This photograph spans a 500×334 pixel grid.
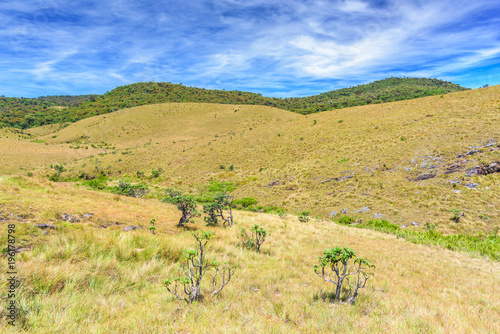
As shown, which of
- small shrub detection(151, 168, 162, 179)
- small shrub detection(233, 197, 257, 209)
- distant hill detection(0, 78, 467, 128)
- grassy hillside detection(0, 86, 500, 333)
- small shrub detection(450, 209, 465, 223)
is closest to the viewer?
grassy hillside detection(0, 86, 500, 333)

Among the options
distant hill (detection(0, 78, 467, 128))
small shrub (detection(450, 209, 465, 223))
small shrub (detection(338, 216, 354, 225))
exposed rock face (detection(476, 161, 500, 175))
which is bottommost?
small shrub (detection(338, 216, 354, 225))

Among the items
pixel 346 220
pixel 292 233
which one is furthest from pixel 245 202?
pixel 292 233

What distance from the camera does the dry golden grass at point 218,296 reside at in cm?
334

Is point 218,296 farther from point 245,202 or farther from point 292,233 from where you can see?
point 245,202

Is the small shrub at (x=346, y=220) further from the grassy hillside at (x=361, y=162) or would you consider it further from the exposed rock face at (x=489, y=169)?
the exposed rock face at (x=489, y=169)

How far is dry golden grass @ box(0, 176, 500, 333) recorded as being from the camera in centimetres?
334

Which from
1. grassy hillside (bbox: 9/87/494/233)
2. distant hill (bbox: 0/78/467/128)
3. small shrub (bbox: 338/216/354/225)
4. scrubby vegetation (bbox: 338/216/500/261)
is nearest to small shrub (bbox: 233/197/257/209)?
grassy hillside (bbox: 9/87/494/233)

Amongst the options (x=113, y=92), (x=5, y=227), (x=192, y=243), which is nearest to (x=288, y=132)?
(x=192, y=243)

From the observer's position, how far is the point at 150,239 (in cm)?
726

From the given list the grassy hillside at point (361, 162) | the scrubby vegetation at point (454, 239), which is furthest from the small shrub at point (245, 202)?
the scrubby vegetation at point (454, 239)

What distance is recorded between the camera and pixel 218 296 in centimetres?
472

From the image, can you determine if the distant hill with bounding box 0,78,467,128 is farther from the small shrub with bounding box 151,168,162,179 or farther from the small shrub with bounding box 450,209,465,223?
the small shrub with bounding box 450,209,465,223

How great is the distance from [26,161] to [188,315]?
53.9 metres

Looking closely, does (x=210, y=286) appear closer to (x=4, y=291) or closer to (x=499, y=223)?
(x=4, y=291)
